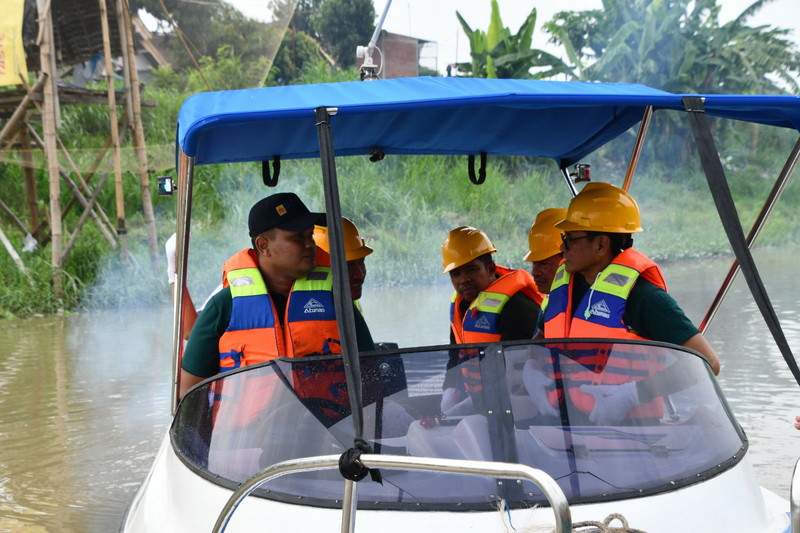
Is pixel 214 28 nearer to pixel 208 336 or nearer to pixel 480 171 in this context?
pixel 480 171

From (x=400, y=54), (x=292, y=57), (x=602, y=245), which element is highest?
(x=400, y=54)

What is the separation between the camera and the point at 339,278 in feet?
7.98

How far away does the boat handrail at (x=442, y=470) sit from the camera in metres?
1.81

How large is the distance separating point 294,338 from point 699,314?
359 inches

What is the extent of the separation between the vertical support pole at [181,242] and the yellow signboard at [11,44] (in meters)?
10.3

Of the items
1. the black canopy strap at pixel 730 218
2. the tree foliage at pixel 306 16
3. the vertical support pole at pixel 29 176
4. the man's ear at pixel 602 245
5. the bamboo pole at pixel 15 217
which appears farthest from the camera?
the tree foliage at pixel 306 16

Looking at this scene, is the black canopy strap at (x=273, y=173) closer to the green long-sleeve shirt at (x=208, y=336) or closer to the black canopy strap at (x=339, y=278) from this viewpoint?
the green long-sleeve shirt at (x=208, y=336)

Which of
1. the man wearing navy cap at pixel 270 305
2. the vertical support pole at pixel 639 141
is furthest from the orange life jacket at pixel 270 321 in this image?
the vertical support pole at pixel 639 141

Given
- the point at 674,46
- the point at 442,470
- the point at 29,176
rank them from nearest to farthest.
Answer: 1. the point at 442,470
2. the point at 29,176
3. the point at 674,46

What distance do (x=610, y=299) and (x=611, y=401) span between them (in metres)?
0.83

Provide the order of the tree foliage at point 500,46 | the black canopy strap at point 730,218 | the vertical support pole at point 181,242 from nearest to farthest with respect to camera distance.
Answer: the black canopy strap at point 730,218, the vertical support pole at point 181,242, the tree foliage at point 500,46

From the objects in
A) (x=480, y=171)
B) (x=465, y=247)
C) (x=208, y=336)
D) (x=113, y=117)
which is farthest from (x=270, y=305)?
(x=113, y=117)

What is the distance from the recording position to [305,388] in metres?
2.77

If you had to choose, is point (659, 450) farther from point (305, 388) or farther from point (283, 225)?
point (283, 225)
